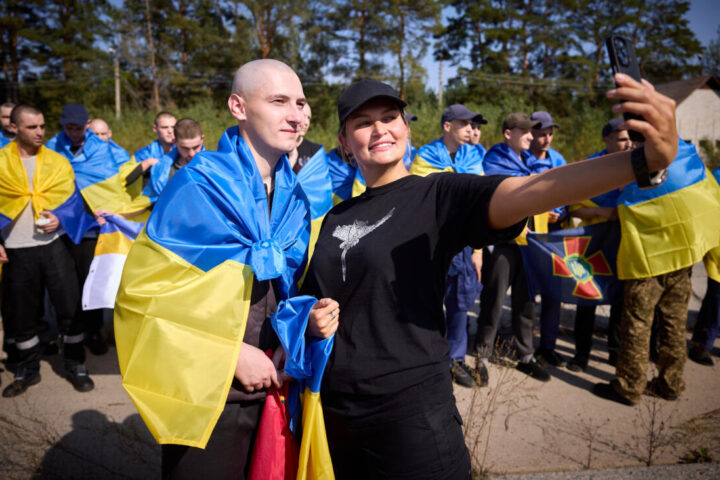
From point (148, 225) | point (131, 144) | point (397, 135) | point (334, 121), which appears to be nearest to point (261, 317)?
point (148, 225)

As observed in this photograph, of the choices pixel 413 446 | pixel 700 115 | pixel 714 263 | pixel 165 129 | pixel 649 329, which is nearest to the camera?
pixel 413 446

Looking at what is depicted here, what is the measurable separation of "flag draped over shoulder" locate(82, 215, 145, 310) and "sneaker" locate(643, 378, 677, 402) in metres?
4.94

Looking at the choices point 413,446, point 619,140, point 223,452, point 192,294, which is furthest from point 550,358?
point 192,294

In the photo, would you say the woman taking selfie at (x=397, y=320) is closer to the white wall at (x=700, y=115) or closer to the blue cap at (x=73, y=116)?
the blue cap at (x=73, y=116)

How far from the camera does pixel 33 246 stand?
4.20 meters

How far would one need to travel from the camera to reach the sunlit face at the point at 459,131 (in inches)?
186

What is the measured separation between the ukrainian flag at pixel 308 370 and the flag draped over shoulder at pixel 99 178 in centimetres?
366

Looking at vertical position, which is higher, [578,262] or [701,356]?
[578,262]

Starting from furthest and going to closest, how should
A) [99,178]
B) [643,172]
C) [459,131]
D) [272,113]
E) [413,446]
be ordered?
[99,178], [459,131], [272,113], [413,446], [643,172]

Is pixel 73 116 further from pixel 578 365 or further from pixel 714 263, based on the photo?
pixel 714 263

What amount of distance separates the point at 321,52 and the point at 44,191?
25.1 metres

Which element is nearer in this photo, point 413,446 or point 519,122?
point 413,446

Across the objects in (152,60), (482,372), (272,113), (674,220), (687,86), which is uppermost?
(152,60)

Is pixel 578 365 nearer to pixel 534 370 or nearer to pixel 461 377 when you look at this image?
pixel 534 370
